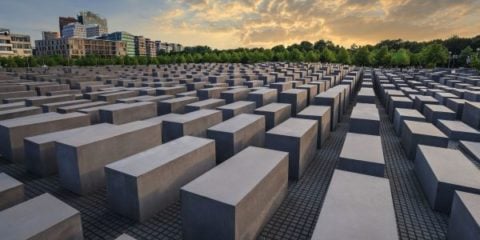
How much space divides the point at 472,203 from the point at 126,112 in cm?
1220

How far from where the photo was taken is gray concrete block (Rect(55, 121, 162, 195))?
6.94 metres

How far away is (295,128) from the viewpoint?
912 cm

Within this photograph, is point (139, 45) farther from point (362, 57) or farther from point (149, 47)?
point (362, 57)

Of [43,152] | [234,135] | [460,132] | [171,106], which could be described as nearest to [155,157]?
[234,135]

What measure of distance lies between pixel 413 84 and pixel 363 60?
45.4 m

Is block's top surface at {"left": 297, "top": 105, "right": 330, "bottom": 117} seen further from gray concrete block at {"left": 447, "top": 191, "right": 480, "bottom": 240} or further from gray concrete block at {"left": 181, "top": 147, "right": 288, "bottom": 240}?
gray concrete block at {"left": 447, "top": 191, "right": 480, "bottom": 240}

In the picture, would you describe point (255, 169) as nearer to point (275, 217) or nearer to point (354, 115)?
point (275, 217)

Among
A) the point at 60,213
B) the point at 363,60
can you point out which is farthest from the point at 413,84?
the point at 363,60

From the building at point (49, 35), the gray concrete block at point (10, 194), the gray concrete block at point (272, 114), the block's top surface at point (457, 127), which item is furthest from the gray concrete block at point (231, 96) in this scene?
the building at point (49, 35)

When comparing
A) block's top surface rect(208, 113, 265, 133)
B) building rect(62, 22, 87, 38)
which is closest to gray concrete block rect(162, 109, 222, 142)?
block's top surface rect(208, 113, 265, 133)

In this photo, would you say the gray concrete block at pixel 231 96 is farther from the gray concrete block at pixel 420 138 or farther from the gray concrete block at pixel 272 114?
the gray concrete block at pixel 420 138

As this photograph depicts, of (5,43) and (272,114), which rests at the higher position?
(5,43)

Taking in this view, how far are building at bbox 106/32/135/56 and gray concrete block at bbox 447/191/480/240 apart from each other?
164 metres

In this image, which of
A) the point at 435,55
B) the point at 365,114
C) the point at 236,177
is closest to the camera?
the point at 236,177
